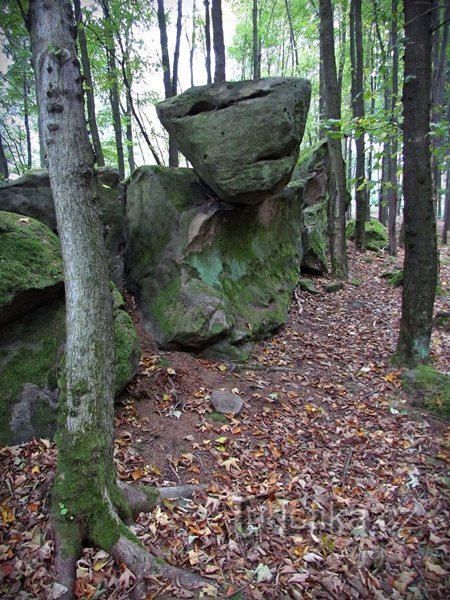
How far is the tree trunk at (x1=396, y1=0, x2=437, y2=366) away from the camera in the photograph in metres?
5.70

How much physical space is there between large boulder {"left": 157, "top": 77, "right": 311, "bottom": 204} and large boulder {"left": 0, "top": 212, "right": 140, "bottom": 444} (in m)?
3.35

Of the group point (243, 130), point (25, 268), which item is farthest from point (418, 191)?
point (25, 268)

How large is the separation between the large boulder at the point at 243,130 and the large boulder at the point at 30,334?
335cm

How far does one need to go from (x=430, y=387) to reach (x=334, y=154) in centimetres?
768

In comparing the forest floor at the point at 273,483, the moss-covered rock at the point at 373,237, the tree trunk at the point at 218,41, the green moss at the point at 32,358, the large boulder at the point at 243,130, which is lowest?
the forest floor at the point at 273,483

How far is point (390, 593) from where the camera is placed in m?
3.26

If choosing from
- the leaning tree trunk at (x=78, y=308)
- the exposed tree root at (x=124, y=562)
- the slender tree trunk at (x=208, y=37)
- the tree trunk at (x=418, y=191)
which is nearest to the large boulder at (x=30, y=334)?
the leaning tree trunk at (x=78, y=308)

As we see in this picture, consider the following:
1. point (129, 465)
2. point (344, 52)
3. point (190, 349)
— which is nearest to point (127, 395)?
point (129, 465)

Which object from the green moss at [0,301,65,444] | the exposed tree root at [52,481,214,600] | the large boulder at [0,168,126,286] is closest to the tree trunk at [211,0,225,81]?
the large boulder at [0,168,126,286]

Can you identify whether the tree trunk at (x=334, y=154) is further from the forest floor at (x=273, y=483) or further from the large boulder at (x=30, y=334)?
the large boulder at (x=30, y=334)

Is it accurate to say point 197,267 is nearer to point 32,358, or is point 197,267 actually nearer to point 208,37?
point 32,358

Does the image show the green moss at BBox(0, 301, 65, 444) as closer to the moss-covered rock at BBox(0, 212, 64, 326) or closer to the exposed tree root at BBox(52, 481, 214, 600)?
the moss-covered rock at BBox(0, 212, 64, 326)

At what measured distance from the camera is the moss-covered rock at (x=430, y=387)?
5.63 m

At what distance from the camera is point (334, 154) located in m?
11.2
